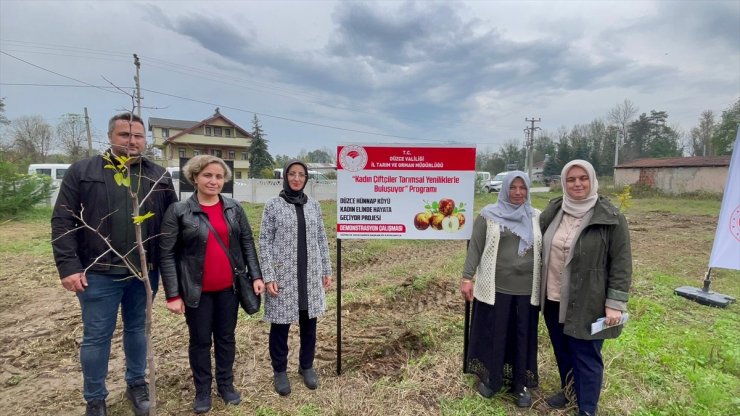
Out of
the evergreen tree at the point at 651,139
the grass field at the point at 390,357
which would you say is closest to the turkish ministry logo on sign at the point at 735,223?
the grass field at the point at 390,357

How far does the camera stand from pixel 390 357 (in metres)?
3.62

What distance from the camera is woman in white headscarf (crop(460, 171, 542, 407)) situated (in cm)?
262

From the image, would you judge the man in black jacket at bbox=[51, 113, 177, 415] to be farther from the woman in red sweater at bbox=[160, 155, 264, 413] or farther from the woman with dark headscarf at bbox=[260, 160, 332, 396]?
the woman with dark headscarf at bbox=[260, 160, 332, 396]

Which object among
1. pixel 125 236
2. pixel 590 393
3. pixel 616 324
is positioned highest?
pixel 125 236

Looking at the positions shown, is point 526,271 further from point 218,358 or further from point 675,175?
point 675,175

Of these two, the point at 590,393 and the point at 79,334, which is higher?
the point at 590,393

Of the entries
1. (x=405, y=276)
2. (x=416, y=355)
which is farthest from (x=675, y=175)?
(x=416, y=355)

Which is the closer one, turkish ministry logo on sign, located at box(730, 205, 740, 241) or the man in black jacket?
the man in black jacket

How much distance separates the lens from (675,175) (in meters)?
25.1

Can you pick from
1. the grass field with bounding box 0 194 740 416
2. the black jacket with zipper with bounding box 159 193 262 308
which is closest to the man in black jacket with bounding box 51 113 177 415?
the black jacket with zipper with bounding box 159 193 262 308

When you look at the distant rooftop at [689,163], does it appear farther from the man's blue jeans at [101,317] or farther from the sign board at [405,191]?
the man's blue jeans at [101,317]

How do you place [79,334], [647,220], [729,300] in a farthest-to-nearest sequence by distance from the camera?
[647,220]
[729,300]
[79,334]

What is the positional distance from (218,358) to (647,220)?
16580mm

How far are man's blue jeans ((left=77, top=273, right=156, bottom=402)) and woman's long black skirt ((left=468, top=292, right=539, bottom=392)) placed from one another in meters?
2.44
